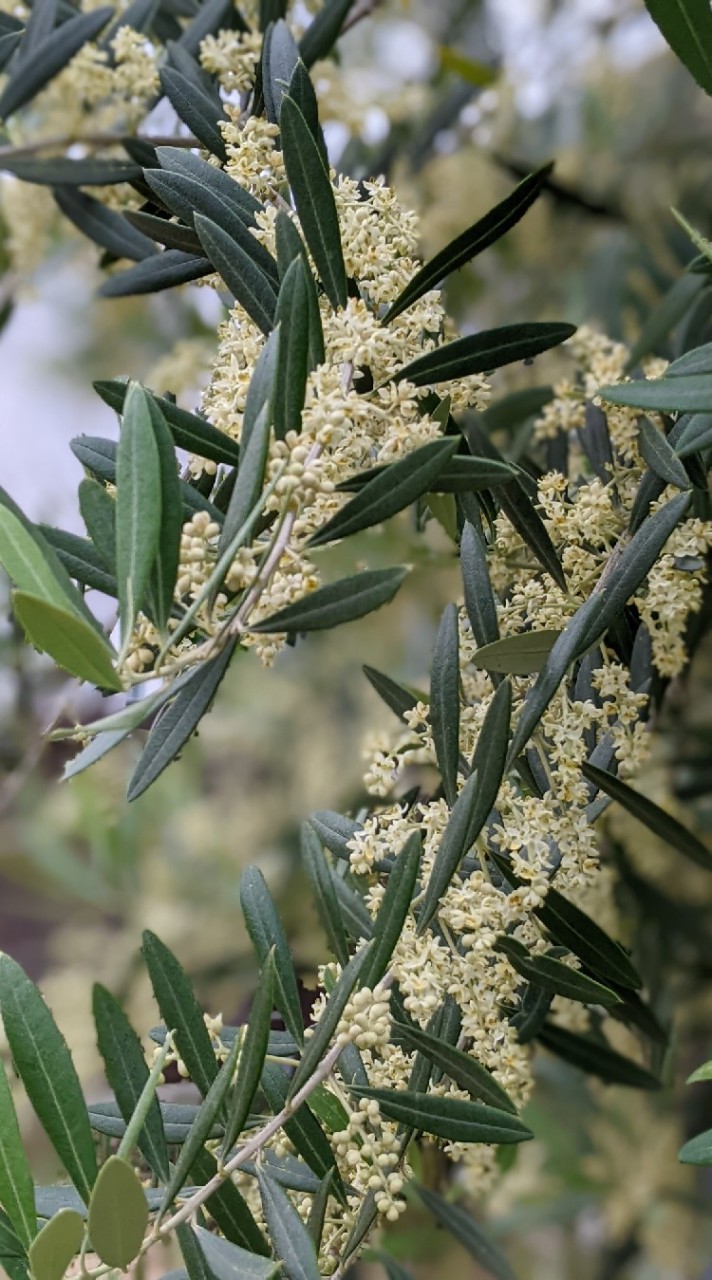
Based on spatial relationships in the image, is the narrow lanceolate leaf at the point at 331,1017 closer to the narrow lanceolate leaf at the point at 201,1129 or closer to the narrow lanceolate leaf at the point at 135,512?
the narrow lanceolate leaf at the point at 201,1129

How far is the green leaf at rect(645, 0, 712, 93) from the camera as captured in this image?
19.3 inches

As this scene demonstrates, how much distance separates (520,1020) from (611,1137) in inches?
33.5

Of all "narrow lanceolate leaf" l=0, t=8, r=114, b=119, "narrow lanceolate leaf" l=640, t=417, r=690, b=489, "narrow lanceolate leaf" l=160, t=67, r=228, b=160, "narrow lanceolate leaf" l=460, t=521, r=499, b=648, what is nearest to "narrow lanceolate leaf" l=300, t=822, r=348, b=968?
"narrow lanceolate leaf" l=460, t=521, r=499, b=648

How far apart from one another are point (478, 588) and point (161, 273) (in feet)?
0.90

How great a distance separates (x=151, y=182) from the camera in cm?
49

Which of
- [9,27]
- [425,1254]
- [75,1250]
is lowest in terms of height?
[425,1254]

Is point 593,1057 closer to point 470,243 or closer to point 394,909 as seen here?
point 394,909

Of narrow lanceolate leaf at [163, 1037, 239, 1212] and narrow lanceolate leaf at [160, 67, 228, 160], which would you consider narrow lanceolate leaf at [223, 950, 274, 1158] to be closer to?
narrow lanceolate leaf at [163, 1037, 239, 1212]

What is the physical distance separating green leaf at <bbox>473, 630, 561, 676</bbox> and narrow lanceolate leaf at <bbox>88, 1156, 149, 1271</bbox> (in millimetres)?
241

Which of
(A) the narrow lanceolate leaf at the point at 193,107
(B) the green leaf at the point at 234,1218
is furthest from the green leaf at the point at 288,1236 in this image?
(A) the narrow lanceolate leaf at the point at 193,107

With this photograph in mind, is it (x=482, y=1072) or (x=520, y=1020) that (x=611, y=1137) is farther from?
(x=482, y=1072)

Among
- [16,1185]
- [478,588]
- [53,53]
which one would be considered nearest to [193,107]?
[53,53]

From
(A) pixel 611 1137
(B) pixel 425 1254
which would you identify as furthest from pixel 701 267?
(A) pixel 611 1137

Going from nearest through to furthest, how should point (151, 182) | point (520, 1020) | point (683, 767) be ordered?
1. point (151, 182)
2. point (520, 1020)
3. point (683, 767)
